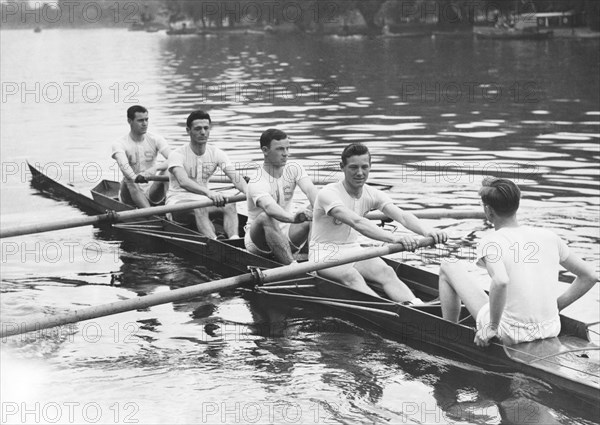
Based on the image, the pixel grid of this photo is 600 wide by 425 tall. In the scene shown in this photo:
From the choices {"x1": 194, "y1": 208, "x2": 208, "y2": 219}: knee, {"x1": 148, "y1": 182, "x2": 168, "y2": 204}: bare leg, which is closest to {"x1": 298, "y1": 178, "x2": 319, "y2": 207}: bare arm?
{"x1": 194, "y1": 208, "x2": 208, "y2": 219}: knee

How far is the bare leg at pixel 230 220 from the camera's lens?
1437 cm

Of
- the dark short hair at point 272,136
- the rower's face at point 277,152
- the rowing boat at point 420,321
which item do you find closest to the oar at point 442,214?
the rowing boat at point 420,321

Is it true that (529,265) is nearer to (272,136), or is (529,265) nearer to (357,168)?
(357,168)

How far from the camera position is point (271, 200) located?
39.9ft

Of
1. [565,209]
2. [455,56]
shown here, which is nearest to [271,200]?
[565,209]

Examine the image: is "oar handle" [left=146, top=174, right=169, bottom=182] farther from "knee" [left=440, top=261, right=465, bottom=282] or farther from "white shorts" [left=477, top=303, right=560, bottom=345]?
"white shorts" [left=477, top=303, right=560, bottom=345]

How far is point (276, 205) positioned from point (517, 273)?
4.24 meters

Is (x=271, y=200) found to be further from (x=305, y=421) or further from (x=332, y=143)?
(x=332, y=143)

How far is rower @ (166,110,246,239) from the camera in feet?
47.2

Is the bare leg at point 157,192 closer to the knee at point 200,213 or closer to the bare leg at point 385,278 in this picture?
the knee at point 200,213

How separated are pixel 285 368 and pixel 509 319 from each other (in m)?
2.55

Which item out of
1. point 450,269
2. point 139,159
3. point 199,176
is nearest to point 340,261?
point 450,269

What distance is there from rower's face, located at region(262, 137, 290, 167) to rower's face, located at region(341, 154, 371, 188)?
1.56m

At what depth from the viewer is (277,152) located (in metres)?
12.3
